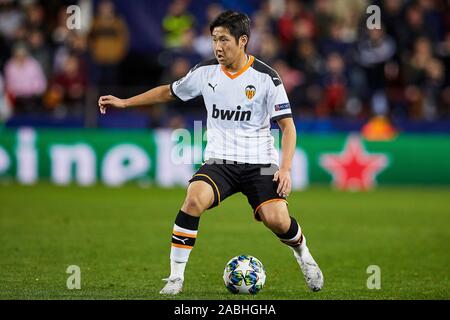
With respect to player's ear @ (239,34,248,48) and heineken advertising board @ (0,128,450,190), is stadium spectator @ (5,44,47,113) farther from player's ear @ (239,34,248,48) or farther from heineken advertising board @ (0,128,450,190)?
player's ear @ (239,34,248,48)

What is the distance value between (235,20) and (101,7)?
13.4 metres

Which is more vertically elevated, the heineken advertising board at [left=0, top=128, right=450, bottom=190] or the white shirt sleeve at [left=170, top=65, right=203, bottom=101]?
the white shirt sleeve at [left=170, top=65, right=203, bottom=101]

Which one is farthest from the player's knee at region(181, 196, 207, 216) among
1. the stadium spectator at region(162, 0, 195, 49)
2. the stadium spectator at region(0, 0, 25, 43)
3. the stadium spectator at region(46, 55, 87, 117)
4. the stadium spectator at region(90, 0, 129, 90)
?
the stadium spectator at region(0, 0, 25, 43)

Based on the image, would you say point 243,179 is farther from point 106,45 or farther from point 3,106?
point 106,45

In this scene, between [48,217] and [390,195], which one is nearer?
[48,217]

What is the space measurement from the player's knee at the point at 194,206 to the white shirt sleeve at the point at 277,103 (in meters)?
0.97

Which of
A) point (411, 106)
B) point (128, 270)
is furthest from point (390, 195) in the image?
point (128, 270)

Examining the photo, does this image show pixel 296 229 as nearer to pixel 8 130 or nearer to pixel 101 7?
pixel 8 130

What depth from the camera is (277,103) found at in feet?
27.1

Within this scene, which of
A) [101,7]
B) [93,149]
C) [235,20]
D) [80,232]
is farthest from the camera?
[101,7]

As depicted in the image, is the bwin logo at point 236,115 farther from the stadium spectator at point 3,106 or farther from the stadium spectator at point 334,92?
the stadium spectator at point 3,106

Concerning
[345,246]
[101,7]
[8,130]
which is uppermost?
[101,7]

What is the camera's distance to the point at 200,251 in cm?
1110

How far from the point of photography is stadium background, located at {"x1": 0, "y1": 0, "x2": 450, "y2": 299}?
52.4 ft
